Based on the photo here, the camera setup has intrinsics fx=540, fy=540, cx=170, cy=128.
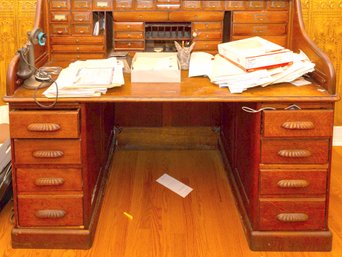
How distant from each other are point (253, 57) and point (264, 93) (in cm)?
19

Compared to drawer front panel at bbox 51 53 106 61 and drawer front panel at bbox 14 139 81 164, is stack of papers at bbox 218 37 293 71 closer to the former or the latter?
drawer front panel at bbox 14 139 81 164

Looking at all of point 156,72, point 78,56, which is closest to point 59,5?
point 78,56

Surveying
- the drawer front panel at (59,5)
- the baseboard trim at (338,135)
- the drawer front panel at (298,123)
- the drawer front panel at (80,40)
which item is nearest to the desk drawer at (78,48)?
the drawer front panel at (80,40)

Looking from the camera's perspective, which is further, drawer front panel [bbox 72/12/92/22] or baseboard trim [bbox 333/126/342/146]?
baseboard trim [bbox 333/126/342/146]

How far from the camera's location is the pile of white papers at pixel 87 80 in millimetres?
2232

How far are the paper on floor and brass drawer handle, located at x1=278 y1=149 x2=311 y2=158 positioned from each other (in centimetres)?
86

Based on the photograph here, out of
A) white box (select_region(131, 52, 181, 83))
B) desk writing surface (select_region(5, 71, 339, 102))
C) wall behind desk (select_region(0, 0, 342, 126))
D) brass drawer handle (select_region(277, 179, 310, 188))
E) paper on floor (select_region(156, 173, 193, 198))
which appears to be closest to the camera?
desk writing surface (select_region(5, 71, 339, 102))

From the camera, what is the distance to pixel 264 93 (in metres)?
2.28

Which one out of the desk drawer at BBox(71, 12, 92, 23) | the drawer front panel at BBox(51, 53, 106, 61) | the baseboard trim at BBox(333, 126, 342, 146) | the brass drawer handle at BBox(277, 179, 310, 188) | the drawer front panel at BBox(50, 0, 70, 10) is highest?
the drawer front panel at BBox(50, 0, 70, 10)

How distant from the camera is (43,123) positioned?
2.26 meters

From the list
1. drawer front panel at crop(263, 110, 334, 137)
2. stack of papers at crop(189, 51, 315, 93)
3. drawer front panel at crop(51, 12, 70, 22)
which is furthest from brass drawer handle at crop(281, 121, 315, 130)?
drawer front panel at crop(51, 12, 70, 22)

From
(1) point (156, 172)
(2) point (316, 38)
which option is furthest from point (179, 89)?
(2) point (316, 38)

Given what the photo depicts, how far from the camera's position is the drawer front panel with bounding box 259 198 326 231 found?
2.38m

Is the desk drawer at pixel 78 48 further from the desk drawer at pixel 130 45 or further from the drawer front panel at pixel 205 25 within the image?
the drawer front panel at pixel 205 25
